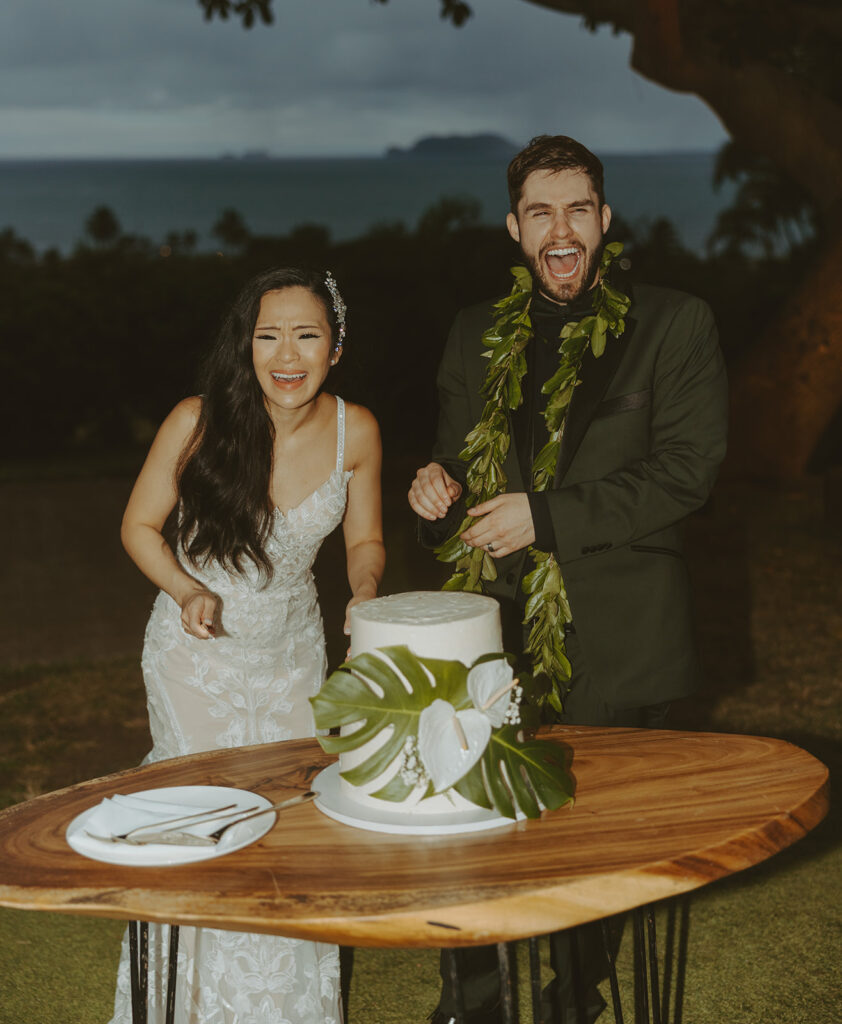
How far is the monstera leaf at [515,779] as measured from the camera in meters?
1.98

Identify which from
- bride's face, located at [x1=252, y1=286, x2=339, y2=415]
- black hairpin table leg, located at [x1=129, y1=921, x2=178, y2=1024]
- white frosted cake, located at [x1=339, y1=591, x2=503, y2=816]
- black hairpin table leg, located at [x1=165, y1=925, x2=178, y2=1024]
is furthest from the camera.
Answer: bride's face, located at [x1=252, y1=286, x2=339, y2=415]

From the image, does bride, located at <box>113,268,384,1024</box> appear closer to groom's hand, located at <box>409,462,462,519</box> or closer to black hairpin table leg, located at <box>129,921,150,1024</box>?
groom's hand, located at <box>409,462,462,519</box>

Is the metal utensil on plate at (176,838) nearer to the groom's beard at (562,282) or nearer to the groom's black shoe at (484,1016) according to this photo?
the groom's black shoe at (484,1016)

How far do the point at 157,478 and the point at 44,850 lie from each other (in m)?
1.37

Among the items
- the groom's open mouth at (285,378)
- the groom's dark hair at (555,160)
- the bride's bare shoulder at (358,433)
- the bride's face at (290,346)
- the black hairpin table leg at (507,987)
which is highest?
the groom's dark hair at (555,160)

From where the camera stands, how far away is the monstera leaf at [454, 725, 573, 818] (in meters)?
1.98

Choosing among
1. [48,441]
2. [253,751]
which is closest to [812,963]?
[253,751]

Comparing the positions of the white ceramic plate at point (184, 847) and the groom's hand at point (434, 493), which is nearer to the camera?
the white ceramic plate at point (184, 847)

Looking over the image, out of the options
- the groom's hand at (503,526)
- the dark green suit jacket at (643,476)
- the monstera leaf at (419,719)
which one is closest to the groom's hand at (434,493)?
the groom's hand at (503,526)

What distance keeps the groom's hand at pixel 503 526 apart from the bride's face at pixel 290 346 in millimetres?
672

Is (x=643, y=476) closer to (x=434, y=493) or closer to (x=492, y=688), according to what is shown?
(x=434, y=493)

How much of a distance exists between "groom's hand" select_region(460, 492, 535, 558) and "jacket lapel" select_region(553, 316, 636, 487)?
0.25 metres

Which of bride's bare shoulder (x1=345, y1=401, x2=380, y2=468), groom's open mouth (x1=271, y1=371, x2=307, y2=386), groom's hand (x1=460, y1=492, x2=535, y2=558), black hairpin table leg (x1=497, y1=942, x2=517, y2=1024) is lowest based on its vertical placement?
black hairpin table leg (x1=497, y1=942, x2=517, y2=1024)

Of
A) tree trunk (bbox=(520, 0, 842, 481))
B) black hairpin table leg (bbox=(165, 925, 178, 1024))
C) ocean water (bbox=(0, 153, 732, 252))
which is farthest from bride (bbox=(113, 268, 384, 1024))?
ocean water (bbox=(0, 153, 732, 252))
